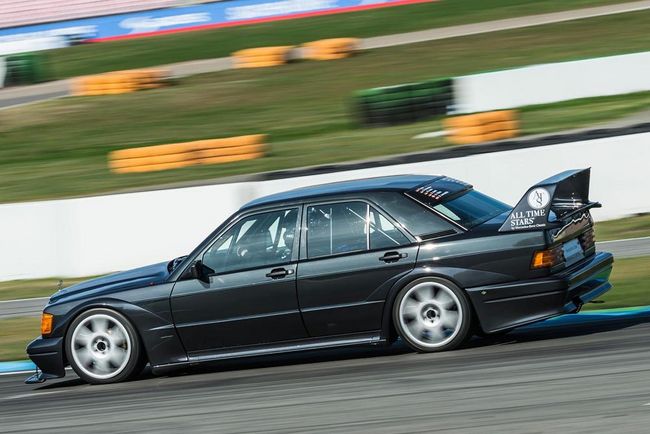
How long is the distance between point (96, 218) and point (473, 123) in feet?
25.0

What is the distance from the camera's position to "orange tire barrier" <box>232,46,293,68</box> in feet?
105

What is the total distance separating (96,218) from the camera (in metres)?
15.1

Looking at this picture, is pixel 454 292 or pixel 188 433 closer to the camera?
pixel 188 433

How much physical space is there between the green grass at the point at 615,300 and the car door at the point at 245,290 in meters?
2.76

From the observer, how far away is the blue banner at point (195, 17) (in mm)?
39969

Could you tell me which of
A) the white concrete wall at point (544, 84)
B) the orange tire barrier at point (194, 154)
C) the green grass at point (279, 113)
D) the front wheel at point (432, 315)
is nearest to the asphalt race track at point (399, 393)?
the front wheel at point (432, 315)

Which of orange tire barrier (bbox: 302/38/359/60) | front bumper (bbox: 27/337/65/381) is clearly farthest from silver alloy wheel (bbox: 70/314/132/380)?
orange tire barrier (bbox: 302/38/359/60)

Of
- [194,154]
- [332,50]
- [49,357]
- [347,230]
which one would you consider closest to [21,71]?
[332,50]

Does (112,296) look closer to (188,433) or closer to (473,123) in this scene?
(188,433)

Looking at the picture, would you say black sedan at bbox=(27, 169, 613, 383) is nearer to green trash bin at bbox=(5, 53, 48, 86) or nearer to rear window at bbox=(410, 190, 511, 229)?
rear window at bbox=(410, 190, 511, 229)

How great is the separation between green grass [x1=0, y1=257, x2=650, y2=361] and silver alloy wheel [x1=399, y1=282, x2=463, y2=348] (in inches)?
87.2

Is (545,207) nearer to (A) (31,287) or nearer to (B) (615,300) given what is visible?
(B) (615,300)

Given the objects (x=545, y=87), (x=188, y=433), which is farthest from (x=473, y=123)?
(x=188, y=433)

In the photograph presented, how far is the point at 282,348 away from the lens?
7828 mm
